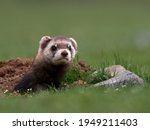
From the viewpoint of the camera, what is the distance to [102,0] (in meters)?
64.8

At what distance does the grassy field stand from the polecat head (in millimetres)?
605

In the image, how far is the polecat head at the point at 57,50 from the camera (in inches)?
541

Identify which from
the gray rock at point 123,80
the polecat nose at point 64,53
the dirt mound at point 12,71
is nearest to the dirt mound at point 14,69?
the dirt mound at point 12,71

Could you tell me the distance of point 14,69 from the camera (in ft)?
52.0

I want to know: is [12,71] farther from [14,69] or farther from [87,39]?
[87,39]

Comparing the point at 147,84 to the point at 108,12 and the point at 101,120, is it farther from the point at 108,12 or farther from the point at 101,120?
the point at 108,12

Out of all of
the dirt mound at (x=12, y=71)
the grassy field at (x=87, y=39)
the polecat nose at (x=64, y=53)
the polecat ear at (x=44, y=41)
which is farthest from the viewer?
the dirt mound at (x=12, y=71)

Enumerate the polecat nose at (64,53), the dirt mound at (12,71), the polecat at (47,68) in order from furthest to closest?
the dirt mound at (12,71) → the polecat at (47,68) → the polecat nose at (64,53)

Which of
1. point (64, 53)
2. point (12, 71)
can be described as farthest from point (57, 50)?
point (12, 71)

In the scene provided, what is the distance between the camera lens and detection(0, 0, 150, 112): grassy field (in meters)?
11.7

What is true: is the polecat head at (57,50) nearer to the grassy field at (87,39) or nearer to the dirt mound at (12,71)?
the grassy field at (87,39)

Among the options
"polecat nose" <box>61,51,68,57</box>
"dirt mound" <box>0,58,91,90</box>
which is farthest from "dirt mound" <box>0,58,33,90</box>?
"polecat nose" <box>61,51,68,57</box>

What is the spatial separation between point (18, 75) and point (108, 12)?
38.1 meters

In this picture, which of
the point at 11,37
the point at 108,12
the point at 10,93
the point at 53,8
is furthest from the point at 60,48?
the point at 53,8
